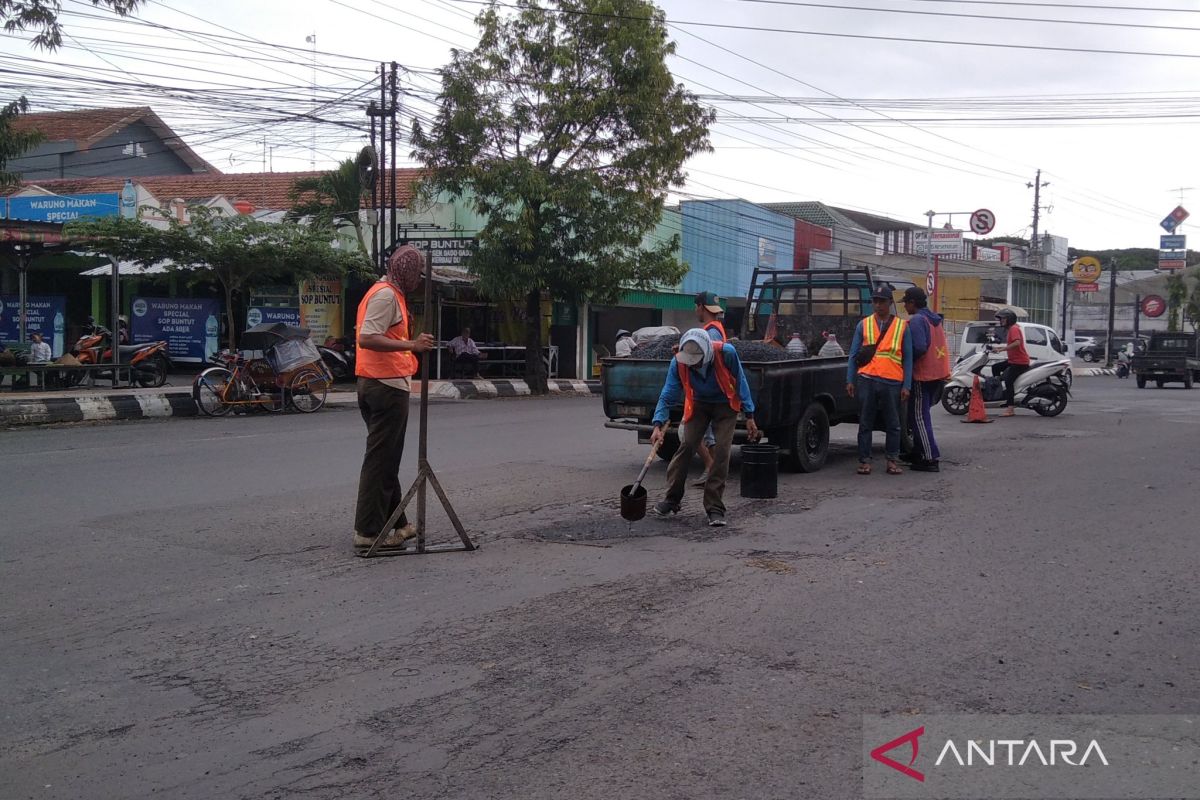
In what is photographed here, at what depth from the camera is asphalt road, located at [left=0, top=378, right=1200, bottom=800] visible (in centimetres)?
376

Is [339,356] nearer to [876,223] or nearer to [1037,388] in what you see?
[1037,388]

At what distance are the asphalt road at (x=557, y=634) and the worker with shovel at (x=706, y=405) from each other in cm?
31

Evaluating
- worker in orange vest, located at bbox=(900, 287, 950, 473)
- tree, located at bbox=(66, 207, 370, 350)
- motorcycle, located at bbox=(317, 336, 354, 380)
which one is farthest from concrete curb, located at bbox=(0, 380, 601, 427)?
worker in orange vest, located at bbox=(900, 287, 950, 473)

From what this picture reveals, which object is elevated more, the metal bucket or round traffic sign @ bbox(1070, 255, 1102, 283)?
round traffic sign @ bbox(1070, 255, 1102, 283)

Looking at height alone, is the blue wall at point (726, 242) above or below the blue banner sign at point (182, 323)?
above

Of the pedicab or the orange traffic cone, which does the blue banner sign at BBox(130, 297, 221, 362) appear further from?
the orange traffic cone

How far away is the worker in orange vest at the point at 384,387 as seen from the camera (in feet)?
22.4

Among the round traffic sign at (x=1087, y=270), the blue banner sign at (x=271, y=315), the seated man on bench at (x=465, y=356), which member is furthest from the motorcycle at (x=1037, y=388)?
the round traffic sign at (x=1087, y=270)

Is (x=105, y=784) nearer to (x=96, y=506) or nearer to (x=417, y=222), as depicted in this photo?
(x=96, y=506)

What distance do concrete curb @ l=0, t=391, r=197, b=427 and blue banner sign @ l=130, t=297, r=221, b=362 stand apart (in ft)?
25.8

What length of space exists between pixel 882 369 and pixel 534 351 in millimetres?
15910

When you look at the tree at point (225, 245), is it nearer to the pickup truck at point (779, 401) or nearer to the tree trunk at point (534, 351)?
the tree trunk at point (534, 351)

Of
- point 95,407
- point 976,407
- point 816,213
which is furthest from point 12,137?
point 816,213

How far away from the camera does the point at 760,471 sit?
29.4ft
